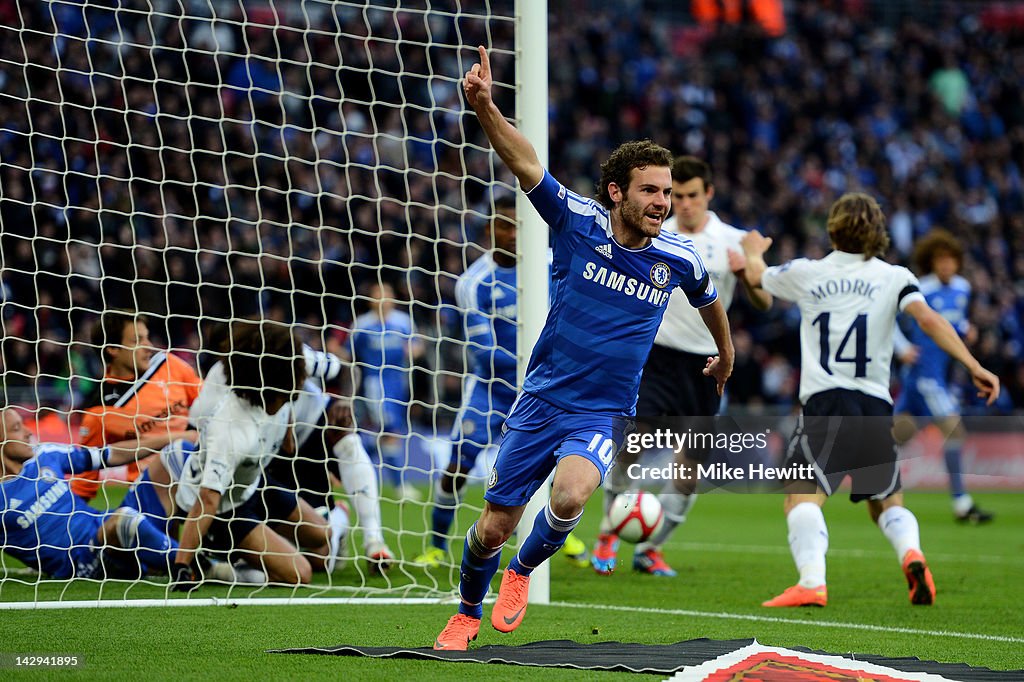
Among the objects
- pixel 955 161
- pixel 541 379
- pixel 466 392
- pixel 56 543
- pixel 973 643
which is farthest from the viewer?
pixel 955 161

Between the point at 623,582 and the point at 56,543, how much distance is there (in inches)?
124

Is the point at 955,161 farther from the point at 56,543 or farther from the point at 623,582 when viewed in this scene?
the point at 56,543

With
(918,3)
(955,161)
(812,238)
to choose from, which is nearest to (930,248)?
(812,238)

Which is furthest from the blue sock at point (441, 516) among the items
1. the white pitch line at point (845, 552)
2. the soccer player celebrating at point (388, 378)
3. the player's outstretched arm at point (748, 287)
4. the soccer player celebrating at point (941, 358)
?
the soccer player celebrating at point (941, 358)

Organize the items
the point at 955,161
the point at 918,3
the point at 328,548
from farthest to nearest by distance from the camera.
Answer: the point at 918,3
the point at 955,161
the point at 328,548

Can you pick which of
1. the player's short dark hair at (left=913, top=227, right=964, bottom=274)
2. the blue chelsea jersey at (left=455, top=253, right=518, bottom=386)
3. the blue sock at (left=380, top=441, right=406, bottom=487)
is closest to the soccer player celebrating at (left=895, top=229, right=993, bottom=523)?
the player's short dark hair at (left=913, top=227, right=964, bottom=274)

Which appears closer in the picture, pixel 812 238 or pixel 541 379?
pixel 541 379

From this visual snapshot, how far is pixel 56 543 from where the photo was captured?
6656 millimetres

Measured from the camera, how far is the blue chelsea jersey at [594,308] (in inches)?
193

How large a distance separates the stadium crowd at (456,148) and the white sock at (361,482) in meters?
1.76

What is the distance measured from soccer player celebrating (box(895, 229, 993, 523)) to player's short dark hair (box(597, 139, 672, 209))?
7022mm

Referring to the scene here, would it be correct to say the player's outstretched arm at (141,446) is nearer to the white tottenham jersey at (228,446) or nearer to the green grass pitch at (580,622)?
the white tottenham jersey at (228,446)

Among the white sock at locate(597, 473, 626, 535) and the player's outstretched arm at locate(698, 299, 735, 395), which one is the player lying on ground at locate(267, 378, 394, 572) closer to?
the white sock at locate(597, 473, 626, 535)

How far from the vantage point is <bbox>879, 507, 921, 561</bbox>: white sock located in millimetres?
6633
